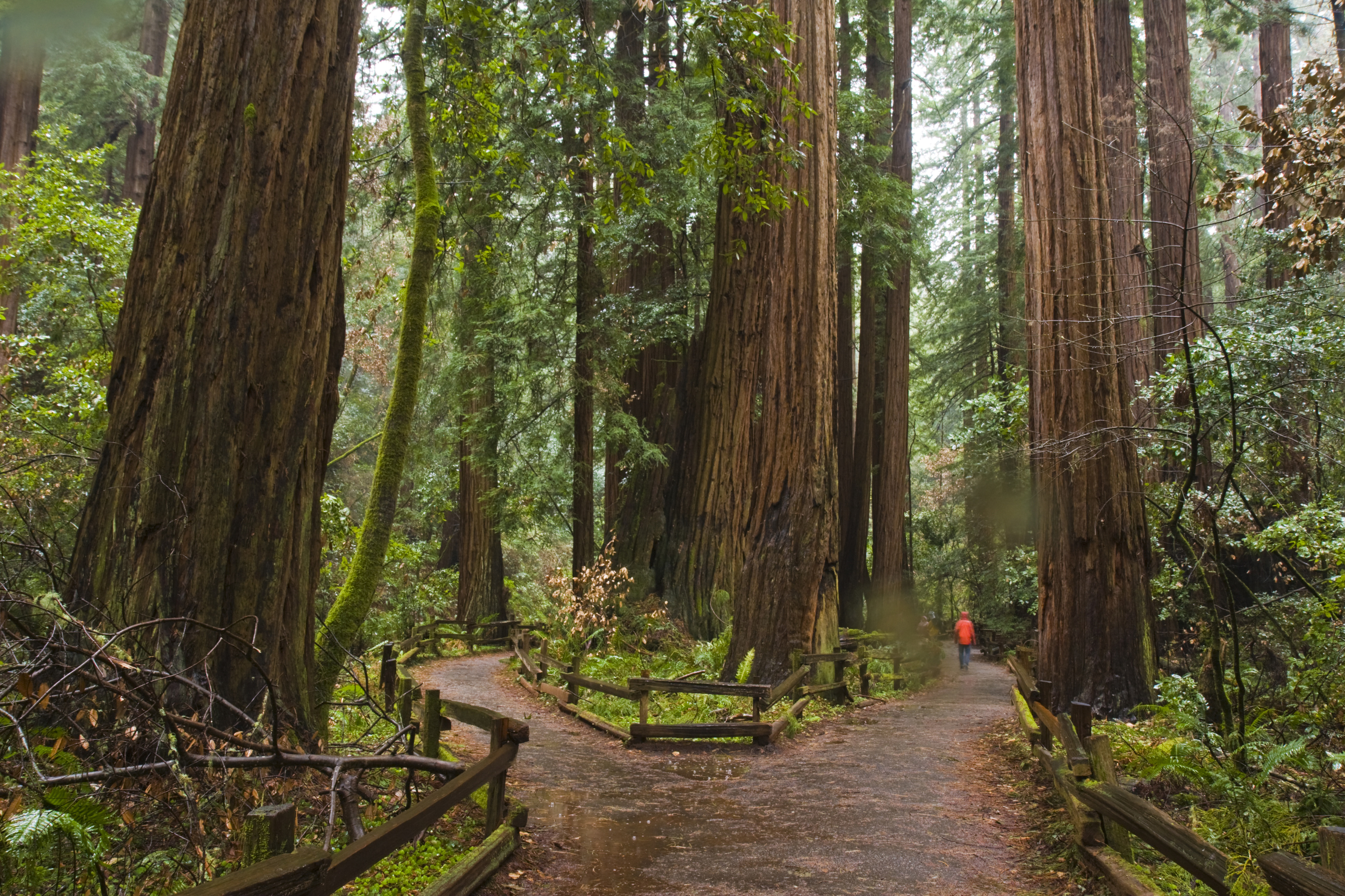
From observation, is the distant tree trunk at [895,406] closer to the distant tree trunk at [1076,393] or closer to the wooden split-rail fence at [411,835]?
the distant tree trunk at [1076,393]

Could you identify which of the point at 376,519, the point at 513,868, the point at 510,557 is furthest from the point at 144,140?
the point at 513,868

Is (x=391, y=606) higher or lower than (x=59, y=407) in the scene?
lower

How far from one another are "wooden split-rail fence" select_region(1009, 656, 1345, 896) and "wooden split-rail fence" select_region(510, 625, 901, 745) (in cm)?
304

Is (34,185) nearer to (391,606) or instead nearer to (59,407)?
(59,407)

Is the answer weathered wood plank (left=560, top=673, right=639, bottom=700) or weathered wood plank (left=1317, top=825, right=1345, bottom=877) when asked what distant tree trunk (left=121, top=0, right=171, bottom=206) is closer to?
weathered wood plank (left=560, top=673, right=639, bottom=700)

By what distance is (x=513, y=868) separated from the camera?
5.56 meters

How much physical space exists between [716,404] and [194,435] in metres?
10.7

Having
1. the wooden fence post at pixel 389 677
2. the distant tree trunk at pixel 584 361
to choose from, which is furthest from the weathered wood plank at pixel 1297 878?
the distant tree trunk at pixel 584 361

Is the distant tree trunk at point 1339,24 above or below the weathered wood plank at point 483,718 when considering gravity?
above

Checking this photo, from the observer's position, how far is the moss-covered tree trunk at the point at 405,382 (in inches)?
269

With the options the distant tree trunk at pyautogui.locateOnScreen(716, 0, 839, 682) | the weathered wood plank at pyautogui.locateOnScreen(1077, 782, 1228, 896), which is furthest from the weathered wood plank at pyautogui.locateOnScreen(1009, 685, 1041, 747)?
the weathered wood plank at pyautogui.locateOnScreen(1077, 782, 1228, 896)

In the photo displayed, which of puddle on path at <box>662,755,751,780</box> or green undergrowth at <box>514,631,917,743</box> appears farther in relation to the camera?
green undergrowth at <box>514,631,917,743</box>

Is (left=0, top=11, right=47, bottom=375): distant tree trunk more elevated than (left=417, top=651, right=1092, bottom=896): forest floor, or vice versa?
(left=0, top=11, right=47, bottom=375): distant tree trunk

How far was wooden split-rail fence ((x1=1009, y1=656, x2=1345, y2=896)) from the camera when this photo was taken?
9.66ft
